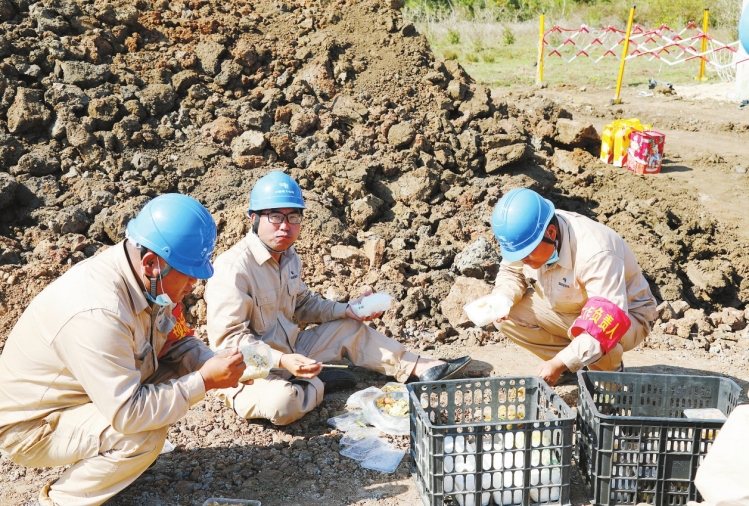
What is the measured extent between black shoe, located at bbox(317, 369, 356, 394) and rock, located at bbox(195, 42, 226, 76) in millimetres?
4039

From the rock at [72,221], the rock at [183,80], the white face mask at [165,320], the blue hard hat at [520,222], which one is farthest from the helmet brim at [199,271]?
the rock at [183,80]

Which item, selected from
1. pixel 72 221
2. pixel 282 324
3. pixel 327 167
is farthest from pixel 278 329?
pixel 327 167

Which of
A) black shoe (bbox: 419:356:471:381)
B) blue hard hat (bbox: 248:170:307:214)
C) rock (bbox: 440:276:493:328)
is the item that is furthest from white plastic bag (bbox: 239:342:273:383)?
rock (bbox: 440:276:493:328)

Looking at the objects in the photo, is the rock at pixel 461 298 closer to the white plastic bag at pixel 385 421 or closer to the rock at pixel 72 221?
the white plastic bag at pixel 385 421

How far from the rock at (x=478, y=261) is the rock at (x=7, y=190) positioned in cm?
378

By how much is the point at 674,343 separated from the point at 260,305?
10.7ft

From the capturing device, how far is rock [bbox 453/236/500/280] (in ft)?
19.3

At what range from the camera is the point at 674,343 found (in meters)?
5.45

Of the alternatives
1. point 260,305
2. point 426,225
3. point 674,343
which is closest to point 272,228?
point 260,305

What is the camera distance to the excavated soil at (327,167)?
5461mm

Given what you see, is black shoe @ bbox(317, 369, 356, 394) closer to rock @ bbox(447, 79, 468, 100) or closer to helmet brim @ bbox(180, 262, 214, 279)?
helmet brim @ bbox(180, 262, 214, 279)

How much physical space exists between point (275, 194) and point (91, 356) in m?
1.56

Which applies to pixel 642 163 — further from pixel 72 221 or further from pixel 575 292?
pixel 72 221

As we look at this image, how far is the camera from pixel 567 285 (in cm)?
416
